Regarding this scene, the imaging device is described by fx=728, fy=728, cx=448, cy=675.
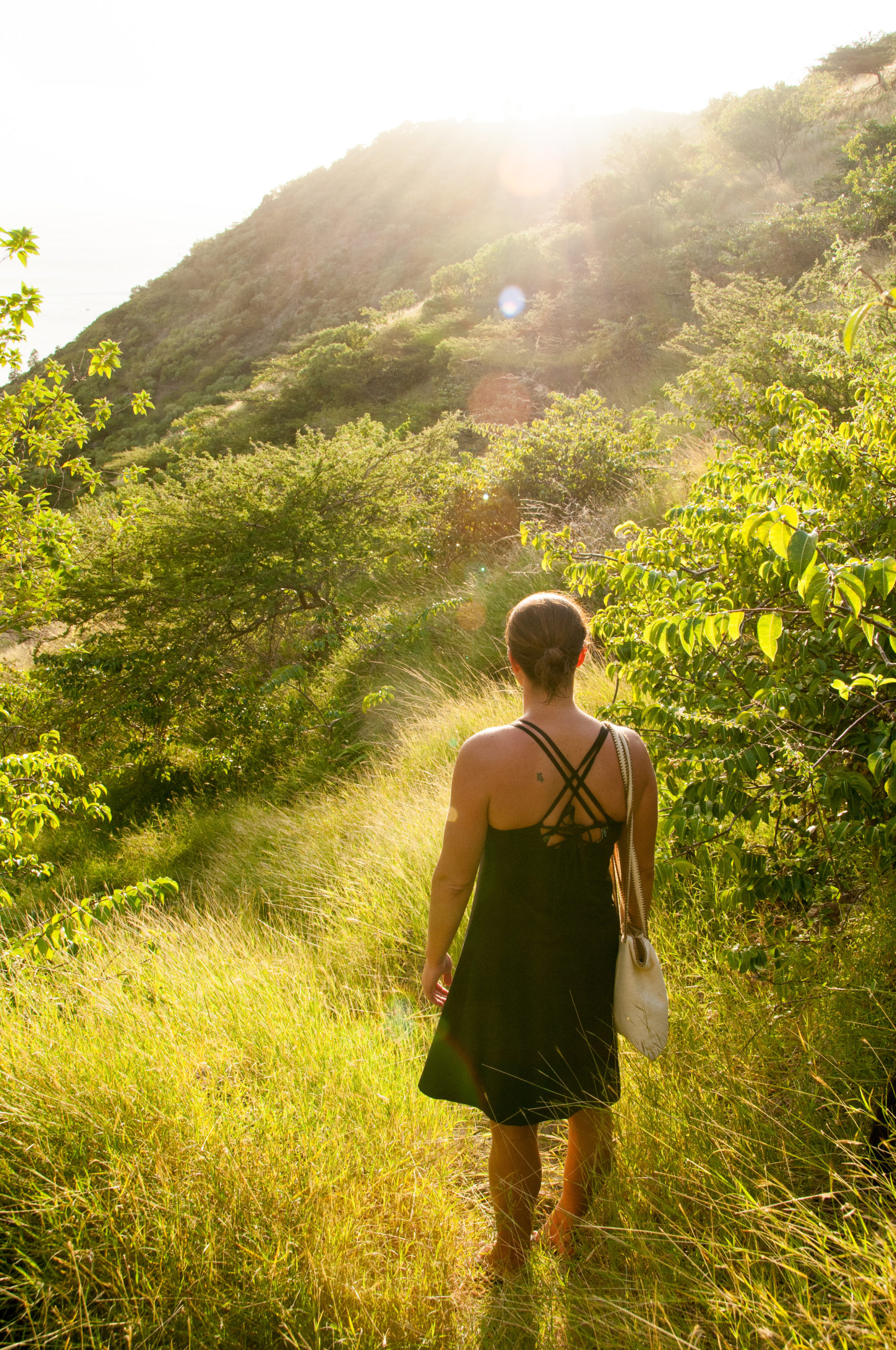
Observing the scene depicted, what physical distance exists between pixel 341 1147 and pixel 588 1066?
33.6 inches

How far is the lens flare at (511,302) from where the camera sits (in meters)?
24.6

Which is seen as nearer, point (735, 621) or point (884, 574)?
point (884, 574)

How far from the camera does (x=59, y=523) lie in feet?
19.8

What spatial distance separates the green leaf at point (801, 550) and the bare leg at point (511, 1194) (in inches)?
70.5

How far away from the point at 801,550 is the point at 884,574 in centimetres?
17

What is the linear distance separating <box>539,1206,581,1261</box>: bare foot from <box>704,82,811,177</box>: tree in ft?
106

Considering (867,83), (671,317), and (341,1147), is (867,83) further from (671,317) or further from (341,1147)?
(341,1147)

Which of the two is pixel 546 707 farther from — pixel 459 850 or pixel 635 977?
pixel 635 977

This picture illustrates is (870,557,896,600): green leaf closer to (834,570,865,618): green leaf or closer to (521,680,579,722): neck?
(834,570,865,618): green leaf

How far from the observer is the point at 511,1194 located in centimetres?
213

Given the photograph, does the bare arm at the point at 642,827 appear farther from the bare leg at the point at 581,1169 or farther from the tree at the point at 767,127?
the tree at the point at 767,127

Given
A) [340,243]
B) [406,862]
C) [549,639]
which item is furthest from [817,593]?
[340,243]

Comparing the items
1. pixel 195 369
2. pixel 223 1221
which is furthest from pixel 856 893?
pixel 195 369

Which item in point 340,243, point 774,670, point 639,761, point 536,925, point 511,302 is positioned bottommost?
point 536,925
